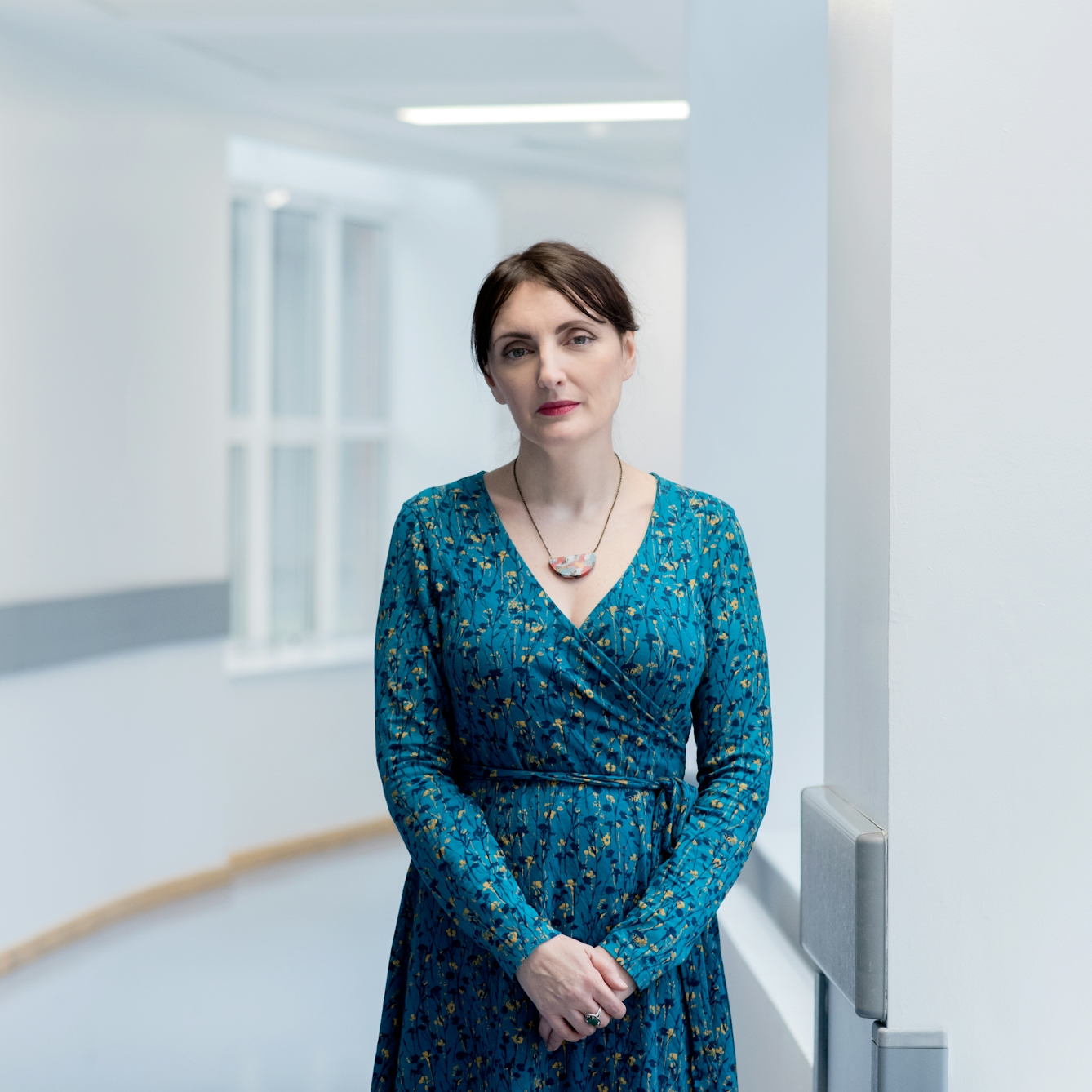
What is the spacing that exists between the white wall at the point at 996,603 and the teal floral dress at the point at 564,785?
21 cm


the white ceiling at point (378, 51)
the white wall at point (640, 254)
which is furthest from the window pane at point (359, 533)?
the white ceiling at point (378, 51)

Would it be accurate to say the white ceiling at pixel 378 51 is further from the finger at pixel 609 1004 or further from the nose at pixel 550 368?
the finger at pixel 609 1004

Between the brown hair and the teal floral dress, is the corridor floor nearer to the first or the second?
the teal floral dress

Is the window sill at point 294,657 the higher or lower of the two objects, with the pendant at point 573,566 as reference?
lower

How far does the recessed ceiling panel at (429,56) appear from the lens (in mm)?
4320


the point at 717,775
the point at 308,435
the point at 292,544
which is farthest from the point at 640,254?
the point at 717,775

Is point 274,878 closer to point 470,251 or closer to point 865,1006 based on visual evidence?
point 470,251

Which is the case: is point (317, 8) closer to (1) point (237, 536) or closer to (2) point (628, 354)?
(1) point (237, 536)

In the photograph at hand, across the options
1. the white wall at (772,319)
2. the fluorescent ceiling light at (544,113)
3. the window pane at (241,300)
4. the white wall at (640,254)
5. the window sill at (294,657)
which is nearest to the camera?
the white wall at (772,319)

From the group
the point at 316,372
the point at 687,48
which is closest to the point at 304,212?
the point at 316,372

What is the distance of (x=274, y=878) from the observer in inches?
215

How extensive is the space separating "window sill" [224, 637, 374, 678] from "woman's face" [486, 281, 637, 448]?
423 centimetres

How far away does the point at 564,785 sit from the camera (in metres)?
1.55

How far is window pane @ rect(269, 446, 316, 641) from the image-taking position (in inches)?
250
